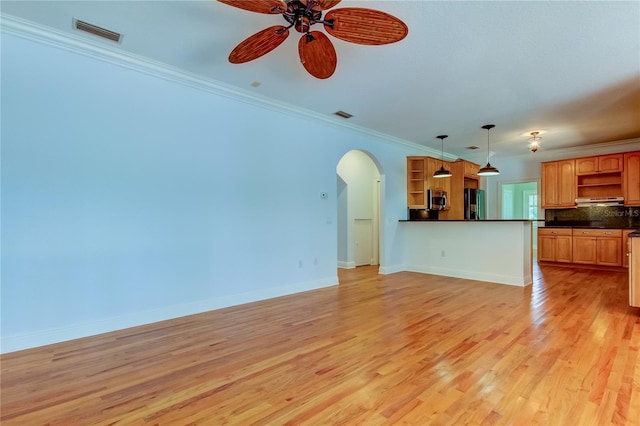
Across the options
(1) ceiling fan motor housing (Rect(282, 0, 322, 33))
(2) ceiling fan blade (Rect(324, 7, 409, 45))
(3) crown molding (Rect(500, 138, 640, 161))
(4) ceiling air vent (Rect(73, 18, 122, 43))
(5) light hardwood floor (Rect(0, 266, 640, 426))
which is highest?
(4) ceiling air vent (Rect(73, 18, 122, 43))

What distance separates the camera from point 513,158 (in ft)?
26.5

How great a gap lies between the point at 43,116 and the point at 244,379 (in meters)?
2.82

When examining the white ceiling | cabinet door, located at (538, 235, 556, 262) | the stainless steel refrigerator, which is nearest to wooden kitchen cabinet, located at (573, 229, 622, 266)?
cabinet door, located at (538, 235, 556, 262)

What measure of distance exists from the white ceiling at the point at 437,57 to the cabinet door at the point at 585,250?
2431mm

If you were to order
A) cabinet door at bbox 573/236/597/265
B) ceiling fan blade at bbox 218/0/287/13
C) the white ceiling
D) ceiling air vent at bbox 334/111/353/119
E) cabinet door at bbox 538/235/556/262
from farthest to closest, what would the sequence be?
cabinet door at bbox 538/235/556/262
cabinet door at bbox 573/236/597/265
ceiling air vent at bbox 334/111/353/119
the white ceiling
ceiling fan blade at bbox 218/0/287/13

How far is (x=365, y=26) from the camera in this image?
6.74 ft

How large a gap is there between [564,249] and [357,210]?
4433mm

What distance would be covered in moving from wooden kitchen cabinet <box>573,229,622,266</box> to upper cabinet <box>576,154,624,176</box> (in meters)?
1.21

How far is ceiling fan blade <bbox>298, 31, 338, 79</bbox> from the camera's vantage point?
230 cm

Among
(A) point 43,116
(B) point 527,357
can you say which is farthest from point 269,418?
(A) point 43,116

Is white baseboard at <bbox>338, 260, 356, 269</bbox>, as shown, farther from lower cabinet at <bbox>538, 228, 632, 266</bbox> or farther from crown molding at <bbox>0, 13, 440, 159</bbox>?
lower cabinet at <bbox>538, 228, 632, 266</bbox>

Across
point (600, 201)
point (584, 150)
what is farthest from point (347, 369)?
point (584, 150)

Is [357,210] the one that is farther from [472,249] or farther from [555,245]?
[555,245]

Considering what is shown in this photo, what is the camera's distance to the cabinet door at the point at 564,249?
6621 millimetres
